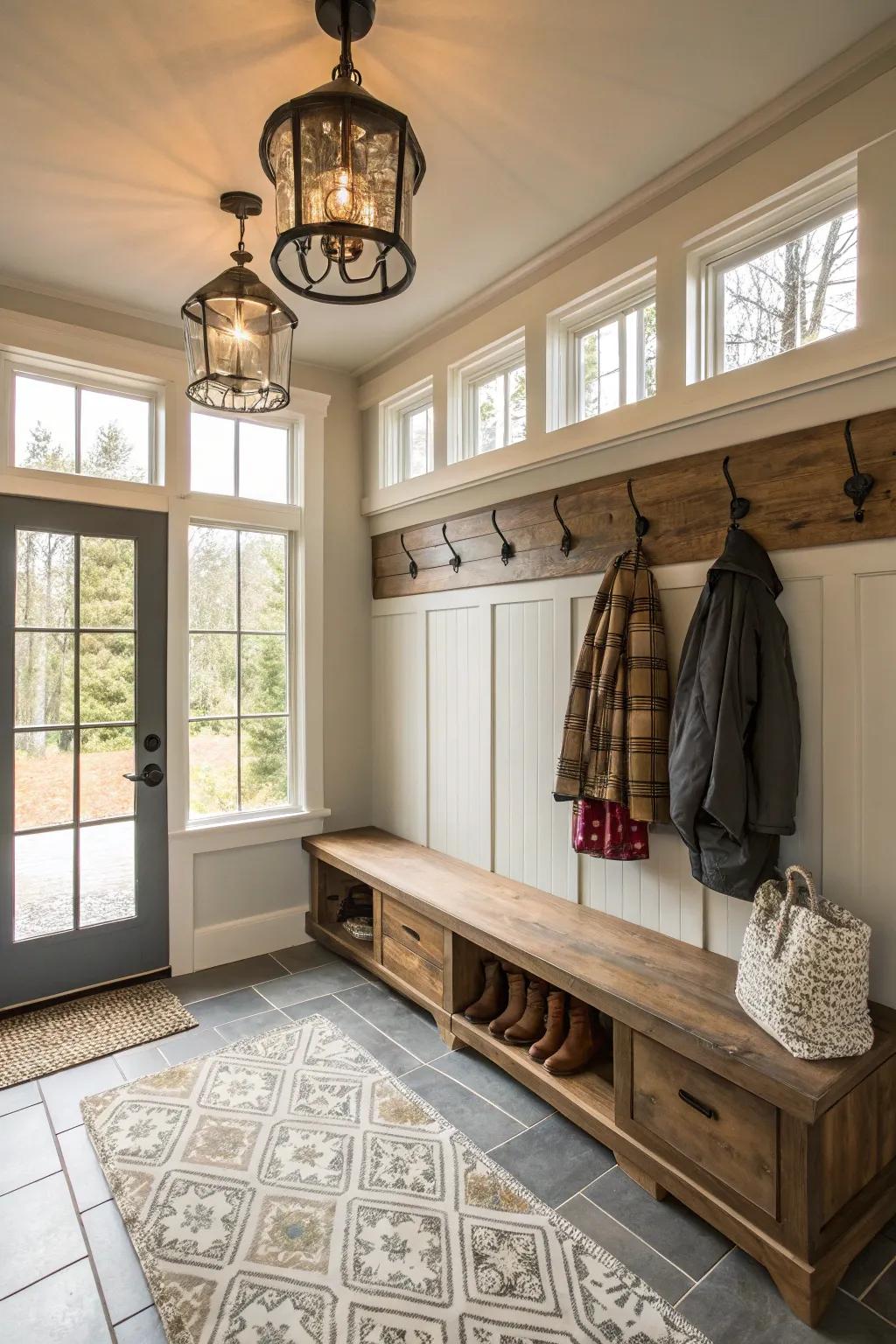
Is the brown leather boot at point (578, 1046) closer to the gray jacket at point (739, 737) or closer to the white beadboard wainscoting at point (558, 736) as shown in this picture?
the white beadboard wainscoting at point (558, 736)

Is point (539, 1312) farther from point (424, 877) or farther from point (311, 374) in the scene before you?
point (311, 374)

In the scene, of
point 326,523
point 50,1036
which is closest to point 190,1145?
point 50,1036

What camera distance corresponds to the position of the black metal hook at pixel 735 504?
82.7 inches

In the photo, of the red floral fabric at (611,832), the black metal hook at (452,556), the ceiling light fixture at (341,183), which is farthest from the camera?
the black metal hook at (452,556)

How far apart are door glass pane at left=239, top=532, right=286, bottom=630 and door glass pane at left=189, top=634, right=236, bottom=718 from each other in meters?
0.15

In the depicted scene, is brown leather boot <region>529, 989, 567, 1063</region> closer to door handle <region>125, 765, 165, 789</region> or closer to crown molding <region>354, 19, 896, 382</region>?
door handle <region>125, 765, 165, 789</region>

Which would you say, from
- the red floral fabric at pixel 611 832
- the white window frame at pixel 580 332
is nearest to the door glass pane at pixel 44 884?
the red floral fabric at pixel 611 832

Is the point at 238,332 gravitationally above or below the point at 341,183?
above

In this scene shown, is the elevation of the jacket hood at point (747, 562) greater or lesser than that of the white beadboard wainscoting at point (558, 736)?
greater

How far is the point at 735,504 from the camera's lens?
211 cm

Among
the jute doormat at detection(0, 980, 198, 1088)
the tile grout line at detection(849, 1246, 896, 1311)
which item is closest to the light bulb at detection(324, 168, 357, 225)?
the tile grout line at detection(849, 1246, 896, 1311)

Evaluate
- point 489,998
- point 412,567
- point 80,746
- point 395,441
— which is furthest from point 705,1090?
point 395,441

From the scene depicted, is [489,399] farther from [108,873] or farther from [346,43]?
[108,873]

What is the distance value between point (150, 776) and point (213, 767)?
11.5 inches
